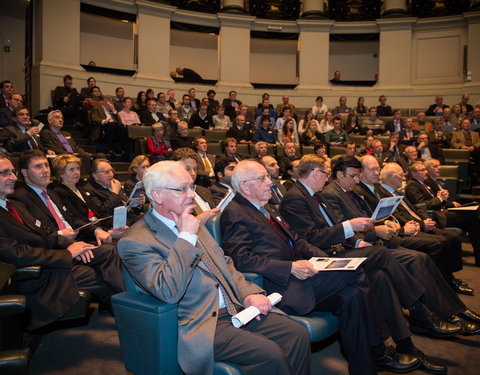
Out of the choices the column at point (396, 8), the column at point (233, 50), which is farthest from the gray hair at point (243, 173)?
the column at point (396, 8)

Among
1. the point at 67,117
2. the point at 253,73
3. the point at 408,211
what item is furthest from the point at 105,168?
the point at 253,73

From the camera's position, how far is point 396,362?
227 centimetres

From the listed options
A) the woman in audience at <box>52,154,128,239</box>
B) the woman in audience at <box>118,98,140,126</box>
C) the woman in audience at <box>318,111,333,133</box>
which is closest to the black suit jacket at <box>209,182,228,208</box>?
the woman in audience at <box>52,154,128,239</box>

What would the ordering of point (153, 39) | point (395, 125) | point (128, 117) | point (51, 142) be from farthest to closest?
point (153, 39) → point (395, 125) → point (128, 117) → point (51, 142)

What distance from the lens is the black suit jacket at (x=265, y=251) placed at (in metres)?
2.13

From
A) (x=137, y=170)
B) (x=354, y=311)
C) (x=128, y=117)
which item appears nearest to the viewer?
(x=354, y=311)

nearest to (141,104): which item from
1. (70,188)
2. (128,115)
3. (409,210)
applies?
(128,115)

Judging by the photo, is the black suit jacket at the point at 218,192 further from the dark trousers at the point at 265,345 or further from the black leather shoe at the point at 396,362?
the dark trousers at the point at 265,345

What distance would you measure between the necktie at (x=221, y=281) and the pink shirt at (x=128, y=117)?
6.36 meters

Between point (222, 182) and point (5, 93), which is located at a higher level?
point (5, 93)

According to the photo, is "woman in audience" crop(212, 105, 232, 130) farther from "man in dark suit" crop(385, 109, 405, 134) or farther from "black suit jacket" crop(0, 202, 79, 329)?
"black suit jacket" crop(0, 202, 79, 329)

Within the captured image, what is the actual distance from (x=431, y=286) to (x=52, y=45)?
9.56 meters

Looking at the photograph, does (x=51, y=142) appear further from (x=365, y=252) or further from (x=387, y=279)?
(x=387, y=279)

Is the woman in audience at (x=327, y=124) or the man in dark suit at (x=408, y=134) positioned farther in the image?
the woman in audience at (x=327, y=124)
